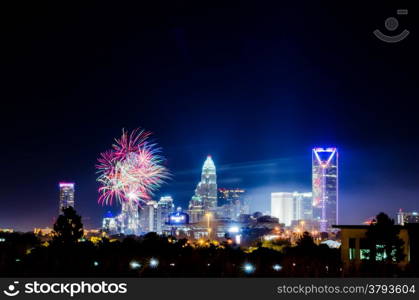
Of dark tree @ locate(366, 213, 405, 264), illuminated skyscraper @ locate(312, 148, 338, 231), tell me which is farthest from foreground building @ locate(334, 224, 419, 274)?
illuminated skyscraper @ locate(312, 148, 338, 231)

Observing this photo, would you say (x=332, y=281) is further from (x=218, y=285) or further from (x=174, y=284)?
(x=174, y=284)

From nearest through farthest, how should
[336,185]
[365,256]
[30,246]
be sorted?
[365,256] → [30,246] → [336,185]

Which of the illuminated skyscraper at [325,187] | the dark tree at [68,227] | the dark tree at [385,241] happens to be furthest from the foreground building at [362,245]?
the illuminated skyscraper at [325,187]

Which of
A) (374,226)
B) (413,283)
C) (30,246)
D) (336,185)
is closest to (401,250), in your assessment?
(374,226)

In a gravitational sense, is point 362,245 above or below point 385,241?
below

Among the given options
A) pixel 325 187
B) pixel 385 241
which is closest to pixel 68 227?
pixel 385 241

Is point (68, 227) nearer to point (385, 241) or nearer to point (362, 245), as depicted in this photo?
point (362, 245)
